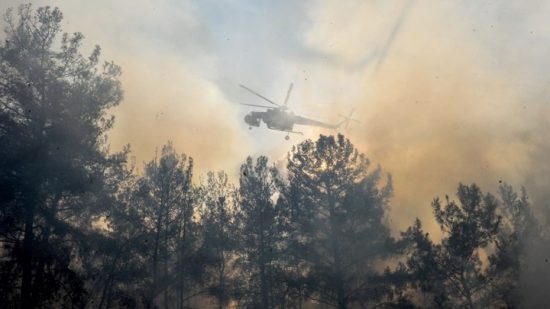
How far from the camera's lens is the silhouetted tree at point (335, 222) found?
19000 millimetres

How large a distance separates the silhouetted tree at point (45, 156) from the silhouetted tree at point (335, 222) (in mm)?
10576

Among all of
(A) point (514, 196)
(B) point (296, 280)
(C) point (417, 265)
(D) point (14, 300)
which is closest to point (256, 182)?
(B) point (296, 280)

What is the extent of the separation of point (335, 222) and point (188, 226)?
10288 mm

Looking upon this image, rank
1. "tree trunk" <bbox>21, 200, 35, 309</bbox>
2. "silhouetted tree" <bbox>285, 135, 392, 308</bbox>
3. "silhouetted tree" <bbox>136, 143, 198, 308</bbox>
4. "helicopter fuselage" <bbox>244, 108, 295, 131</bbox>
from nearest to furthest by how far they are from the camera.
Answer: "tree trunk" <bbox>21, 200, 35, 309</bbox> → "silhouetted tree" <bbox>285, 135, 392, 308</bbox> → "silhouetted tree" <bbox>136, 143, 198, 308</bbox> → "helicopter fuselage" <bbox>244, 108, 295, 131</bbox>

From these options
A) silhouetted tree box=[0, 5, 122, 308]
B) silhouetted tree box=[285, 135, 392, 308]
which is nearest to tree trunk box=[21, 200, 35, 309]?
silhouetted tree box=[0, 5, 122, 308]

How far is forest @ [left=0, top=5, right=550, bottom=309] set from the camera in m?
12.6

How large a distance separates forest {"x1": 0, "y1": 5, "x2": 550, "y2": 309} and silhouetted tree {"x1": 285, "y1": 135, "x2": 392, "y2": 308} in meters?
0.07

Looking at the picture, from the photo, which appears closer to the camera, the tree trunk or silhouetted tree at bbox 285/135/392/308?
the tree trunk

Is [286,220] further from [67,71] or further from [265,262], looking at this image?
[67,71]

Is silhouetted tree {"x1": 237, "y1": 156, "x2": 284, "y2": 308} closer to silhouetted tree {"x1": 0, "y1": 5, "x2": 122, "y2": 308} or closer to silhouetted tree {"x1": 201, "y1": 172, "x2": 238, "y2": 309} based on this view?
silhouetted tree {"x1": 201, "y1": 172, "x2": 238, "y2": 309}

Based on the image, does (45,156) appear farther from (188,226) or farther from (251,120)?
(251,120)

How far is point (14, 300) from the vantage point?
11891 millimetres

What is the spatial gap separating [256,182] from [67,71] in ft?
45.3

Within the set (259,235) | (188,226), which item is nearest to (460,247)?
(259,235)
